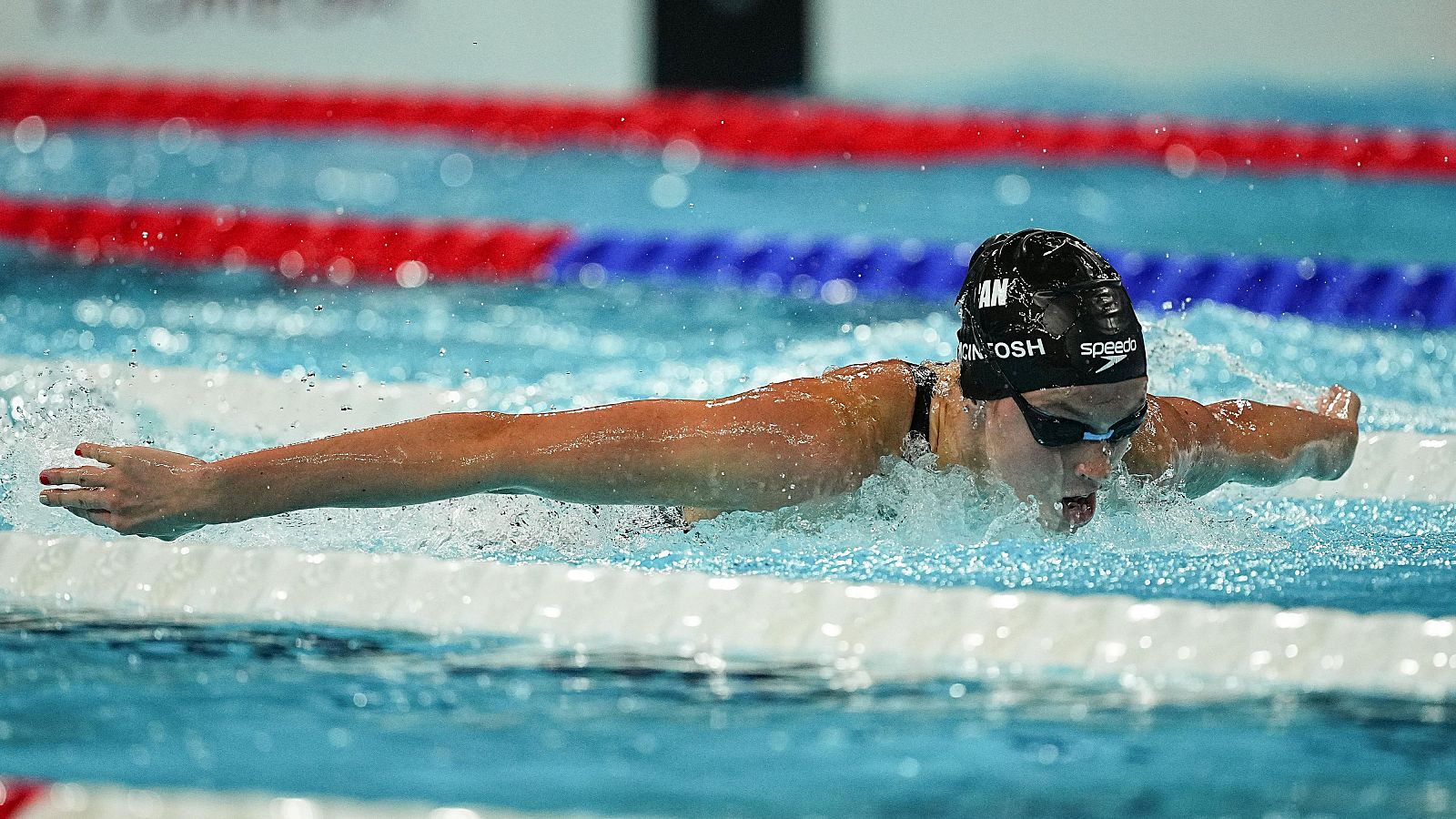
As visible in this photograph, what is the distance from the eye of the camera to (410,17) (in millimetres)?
8617

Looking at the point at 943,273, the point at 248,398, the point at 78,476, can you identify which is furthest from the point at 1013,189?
the point at 78,476

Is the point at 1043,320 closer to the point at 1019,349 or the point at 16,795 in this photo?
the point at 1019,349

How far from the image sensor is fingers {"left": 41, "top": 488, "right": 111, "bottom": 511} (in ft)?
8.13

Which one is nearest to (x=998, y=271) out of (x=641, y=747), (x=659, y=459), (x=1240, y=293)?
(x=659, y=459)

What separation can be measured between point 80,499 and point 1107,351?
1.46 meters

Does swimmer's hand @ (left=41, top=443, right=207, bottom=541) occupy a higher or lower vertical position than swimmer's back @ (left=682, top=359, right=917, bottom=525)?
lower

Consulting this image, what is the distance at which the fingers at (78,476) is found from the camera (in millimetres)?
2482

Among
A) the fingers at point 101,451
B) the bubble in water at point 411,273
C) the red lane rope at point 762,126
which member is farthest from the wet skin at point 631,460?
the red lane rope at point 762,126

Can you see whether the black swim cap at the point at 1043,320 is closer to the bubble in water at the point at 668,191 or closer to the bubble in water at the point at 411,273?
the bubble in water at the point at 411,273

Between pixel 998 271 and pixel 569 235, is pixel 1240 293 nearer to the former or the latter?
pixel 569 235

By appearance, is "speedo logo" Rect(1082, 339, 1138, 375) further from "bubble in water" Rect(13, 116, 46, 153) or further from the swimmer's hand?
"bubble in water" Rect(13, 116, 46, 153)

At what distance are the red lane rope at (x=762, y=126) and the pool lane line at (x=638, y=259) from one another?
1.59 metres

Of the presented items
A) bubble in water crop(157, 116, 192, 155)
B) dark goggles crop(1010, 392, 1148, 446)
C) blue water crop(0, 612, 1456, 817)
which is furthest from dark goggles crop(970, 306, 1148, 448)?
bubble in water crop(157, 116, 192, 155)

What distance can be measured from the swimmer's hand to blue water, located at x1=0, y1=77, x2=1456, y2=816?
171 mm
